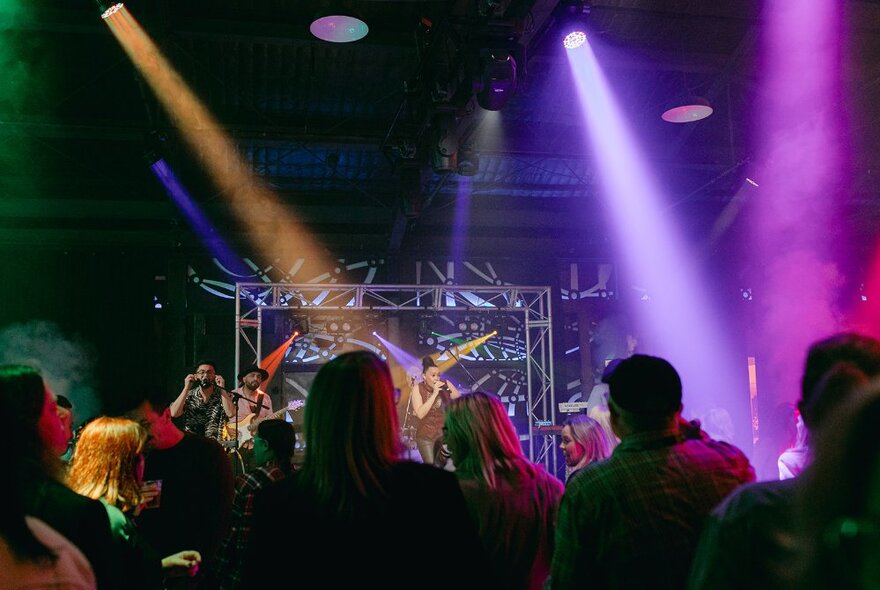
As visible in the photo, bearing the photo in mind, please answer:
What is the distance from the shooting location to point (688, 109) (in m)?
7.10

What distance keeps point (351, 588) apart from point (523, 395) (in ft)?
34.7

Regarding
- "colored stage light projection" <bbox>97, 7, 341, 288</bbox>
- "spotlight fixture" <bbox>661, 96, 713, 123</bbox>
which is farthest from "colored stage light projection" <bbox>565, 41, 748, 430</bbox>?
"colored stage light projection" <bbox>97, 7, 341, 288</bbox>

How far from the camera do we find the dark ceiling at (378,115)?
6.85 m

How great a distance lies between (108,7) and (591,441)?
5256 millimetres

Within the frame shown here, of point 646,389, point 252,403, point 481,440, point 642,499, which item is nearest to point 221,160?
point 252,403

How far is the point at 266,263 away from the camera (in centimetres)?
1148

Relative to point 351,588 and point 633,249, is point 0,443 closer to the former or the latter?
point 351,588

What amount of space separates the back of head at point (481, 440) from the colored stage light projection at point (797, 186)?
6.36 meters

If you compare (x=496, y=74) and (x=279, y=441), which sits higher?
(x=496, y=74)

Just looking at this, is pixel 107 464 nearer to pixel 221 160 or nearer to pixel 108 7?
pixel 108 7

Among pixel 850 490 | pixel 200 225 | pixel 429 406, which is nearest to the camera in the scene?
pixel 850 490

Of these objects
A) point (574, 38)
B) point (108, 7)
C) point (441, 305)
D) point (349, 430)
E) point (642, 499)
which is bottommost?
point (642, 499)

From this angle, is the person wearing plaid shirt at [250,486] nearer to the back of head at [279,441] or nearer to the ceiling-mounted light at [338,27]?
the back of head at [279,441]

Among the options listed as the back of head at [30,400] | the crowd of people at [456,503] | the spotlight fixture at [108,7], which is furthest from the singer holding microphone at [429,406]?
the back of head at [30,400]
